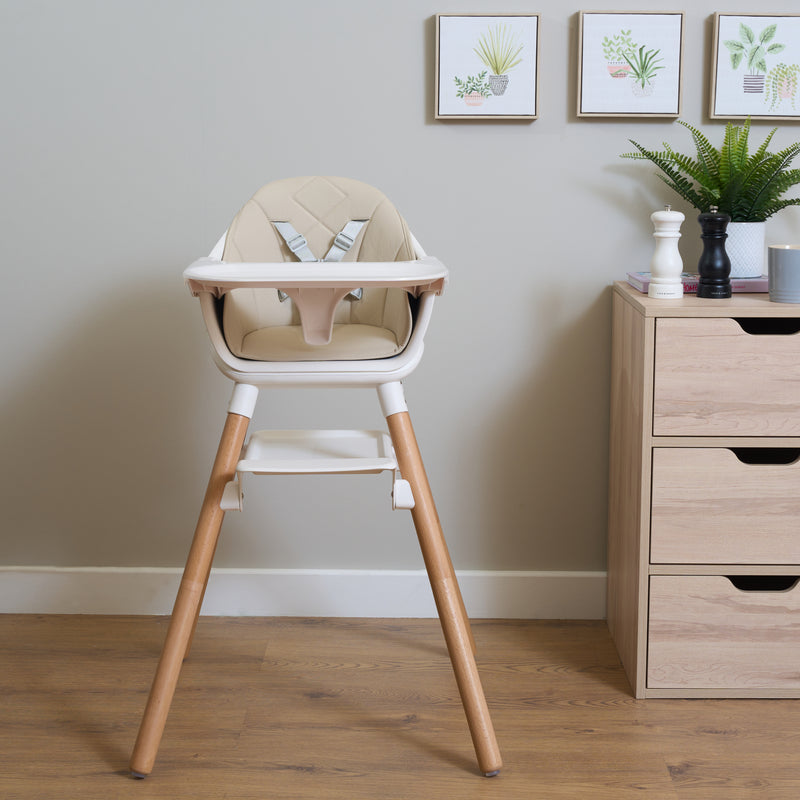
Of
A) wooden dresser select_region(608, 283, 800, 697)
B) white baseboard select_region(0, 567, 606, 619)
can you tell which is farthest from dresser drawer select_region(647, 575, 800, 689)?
white baseboard select_region(0, 567, 606, 619)

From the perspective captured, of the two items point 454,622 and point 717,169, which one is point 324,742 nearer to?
point 454,622

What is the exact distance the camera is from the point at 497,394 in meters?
2.02

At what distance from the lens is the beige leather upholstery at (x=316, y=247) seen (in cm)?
161

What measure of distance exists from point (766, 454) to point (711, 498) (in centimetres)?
23

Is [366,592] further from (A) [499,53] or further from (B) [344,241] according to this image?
(A) [499,53]

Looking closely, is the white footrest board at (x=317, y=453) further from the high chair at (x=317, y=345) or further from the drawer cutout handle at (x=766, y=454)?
the drawer cutout handle at (x=766, y=454)

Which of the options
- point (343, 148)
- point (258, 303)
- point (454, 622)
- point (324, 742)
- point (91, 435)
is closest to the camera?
point (454, 622)

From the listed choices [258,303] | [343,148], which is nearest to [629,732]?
[258,303]

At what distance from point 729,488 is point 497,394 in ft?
1.81

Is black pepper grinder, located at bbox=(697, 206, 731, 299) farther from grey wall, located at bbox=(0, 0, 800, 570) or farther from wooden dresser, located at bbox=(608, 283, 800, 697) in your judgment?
grey wall, located at bbox=(0, 0, 800, 570)

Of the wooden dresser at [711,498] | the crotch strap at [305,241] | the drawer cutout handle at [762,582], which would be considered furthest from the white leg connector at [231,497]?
the drawer cutout handle at [762,582]

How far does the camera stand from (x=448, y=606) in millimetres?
1496

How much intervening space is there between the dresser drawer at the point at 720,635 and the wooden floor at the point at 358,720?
51 millimetres

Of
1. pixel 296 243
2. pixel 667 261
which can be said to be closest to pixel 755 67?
pixel 667 261
